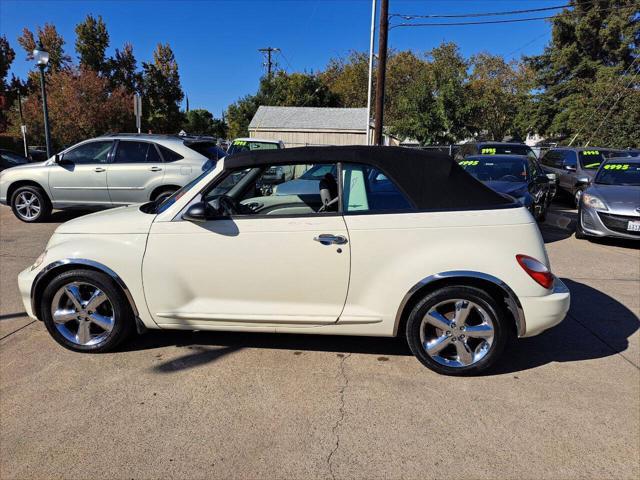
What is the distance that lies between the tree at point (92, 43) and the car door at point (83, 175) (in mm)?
29413

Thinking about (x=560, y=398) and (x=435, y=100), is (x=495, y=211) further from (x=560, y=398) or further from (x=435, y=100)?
(x=435, y=100)

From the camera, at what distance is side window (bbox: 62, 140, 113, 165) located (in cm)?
873

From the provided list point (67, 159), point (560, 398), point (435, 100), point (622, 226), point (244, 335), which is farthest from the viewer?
point (435, 100)

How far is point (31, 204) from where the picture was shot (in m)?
9.03

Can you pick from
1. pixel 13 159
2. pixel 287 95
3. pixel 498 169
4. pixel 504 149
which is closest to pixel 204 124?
pixel 287 95

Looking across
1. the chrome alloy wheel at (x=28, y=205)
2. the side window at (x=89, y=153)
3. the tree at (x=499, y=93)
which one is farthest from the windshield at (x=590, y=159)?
the tree at (x=499, y=93)

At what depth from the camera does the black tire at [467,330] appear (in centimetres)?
324

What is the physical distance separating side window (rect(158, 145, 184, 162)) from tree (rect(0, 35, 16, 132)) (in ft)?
111

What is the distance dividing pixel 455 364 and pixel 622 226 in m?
5.94

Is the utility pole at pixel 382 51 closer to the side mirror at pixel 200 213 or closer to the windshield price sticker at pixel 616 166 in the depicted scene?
the windshield price sticker at pixel 616 166

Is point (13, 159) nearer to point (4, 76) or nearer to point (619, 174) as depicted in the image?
point (619, 174)

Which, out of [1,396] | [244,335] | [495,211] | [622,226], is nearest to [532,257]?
[495,211]

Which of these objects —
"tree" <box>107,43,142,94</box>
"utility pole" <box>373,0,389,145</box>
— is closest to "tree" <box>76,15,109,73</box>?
"tree" <box>107,43,142,94</box>

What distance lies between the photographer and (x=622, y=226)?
299 inches
